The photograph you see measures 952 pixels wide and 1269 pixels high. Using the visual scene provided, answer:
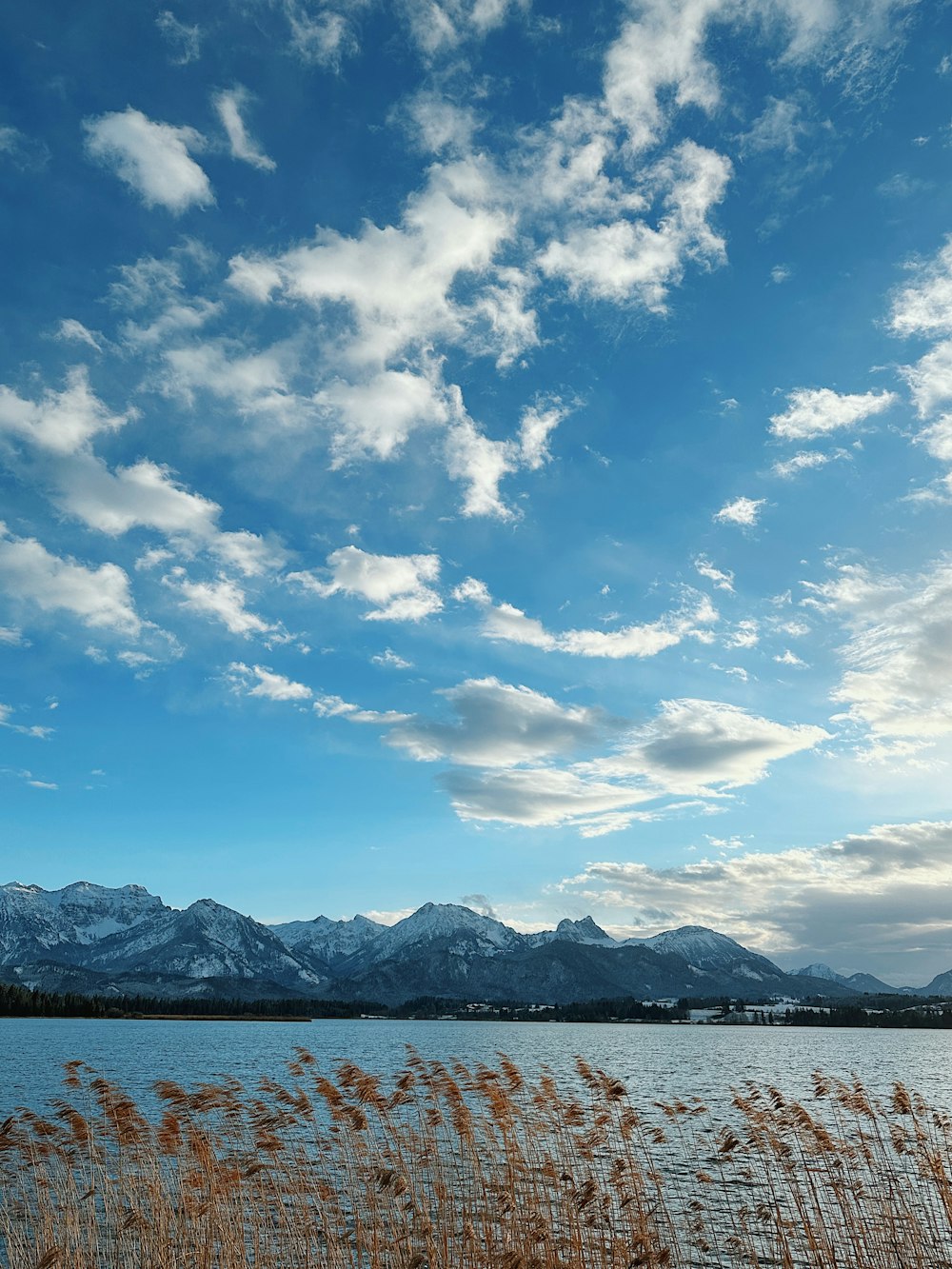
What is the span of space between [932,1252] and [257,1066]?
82927mm

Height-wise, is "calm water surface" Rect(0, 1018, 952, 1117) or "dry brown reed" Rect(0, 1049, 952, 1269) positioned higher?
"dry brown reed" Rect(0, 1049, 952, 1269)

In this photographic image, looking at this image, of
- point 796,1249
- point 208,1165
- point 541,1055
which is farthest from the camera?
point 541,1055

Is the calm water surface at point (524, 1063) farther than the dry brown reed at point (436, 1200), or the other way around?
the calm water surface at point (524, 1063)

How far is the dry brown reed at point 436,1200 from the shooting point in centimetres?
2203

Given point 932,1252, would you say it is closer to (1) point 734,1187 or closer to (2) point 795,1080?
(1) point 734,1187

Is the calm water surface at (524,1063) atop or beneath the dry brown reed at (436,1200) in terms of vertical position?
beneath

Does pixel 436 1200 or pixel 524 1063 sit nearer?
pixel 436 1200

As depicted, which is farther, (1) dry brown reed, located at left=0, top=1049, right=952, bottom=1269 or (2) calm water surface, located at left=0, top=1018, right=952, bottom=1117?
(2) calm water surface, located at left=0, top=1018, right=952, bottom=1117

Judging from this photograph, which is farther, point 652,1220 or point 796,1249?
point 796,1249

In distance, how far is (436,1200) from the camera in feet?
99.5

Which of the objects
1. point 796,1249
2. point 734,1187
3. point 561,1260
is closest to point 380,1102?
point 561,1260

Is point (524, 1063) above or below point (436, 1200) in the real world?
below

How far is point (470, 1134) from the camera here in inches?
942

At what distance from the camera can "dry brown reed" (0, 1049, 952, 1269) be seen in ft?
72.3
